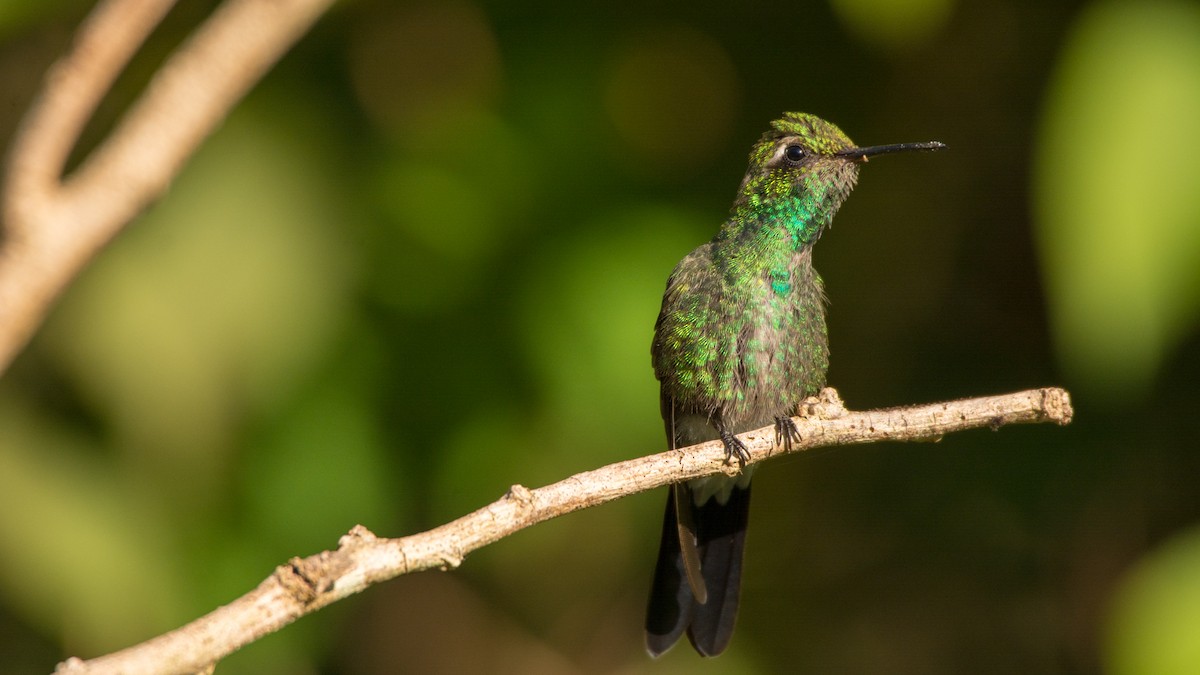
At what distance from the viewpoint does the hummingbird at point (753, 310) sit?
309cm

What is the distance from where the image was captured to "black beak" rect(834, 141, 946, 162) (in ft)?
8.76

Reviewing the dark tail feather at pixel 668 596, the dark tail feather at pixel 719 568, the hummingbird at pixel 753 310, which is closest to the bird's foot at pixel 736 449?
the hummingbird at pixel 753 310

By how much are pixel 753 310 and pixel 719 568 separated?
901 mm

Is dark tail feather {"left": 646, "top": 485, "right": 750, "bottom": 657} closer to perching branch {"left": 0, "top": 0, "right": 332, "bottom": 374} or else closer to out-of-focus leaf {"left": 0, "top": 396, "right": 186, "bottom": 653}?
out-of-focus leaf {"left": 0, "top": 396, "right": 186, "bottom": 653}

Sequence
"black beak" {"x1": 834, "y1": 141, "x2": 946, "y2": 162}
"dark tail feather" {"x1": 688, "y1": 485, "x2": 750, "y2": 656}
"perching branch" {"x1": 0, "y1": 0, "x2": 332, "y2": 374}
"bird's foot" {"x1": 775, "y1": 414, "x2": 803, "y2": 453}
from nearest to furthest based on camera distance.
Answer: "perching branch" {"x1": 0, "y1": 0, "x2": 332, "y2": 374}
"bird's foot" {"x1": 775, "y1": 414, "x2": 803, "y2": 453}
"black beak" {"x1": 834, "y1": 141, "x2": 946, "y2": 162}
"dark tail feather" {"x1": 688, "y1": 485, "x2": 750, "y2": 656}

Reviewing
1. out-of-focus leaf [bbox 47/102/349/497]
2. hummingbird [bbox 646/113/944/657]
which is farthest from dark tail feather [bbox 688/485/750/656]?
out-of-focus leaf [bbox 47/102/349/497]

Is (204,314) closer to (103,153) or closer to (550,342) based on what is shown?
(550,342)

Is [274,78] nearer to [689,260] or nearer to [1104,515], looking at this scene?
[689,260]

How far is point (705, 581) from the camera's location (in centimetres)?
353

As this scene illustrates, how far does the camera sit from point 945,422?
217 centimetres

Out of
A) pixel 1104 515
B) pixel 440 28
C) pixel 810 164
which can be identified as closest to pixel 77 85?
pixel 810 164

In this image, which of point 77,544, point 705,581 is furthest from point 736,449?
point 77,544

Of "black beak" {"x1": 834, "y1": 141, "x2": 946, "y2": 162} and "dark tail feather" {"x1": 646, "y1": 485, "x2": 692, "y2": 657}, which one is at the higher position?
"black beak" {"x1": 834, "y1": 141, "x2": 946, "y2": 162}

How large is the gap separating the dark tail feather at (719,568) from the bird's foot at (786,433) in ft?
3.25
